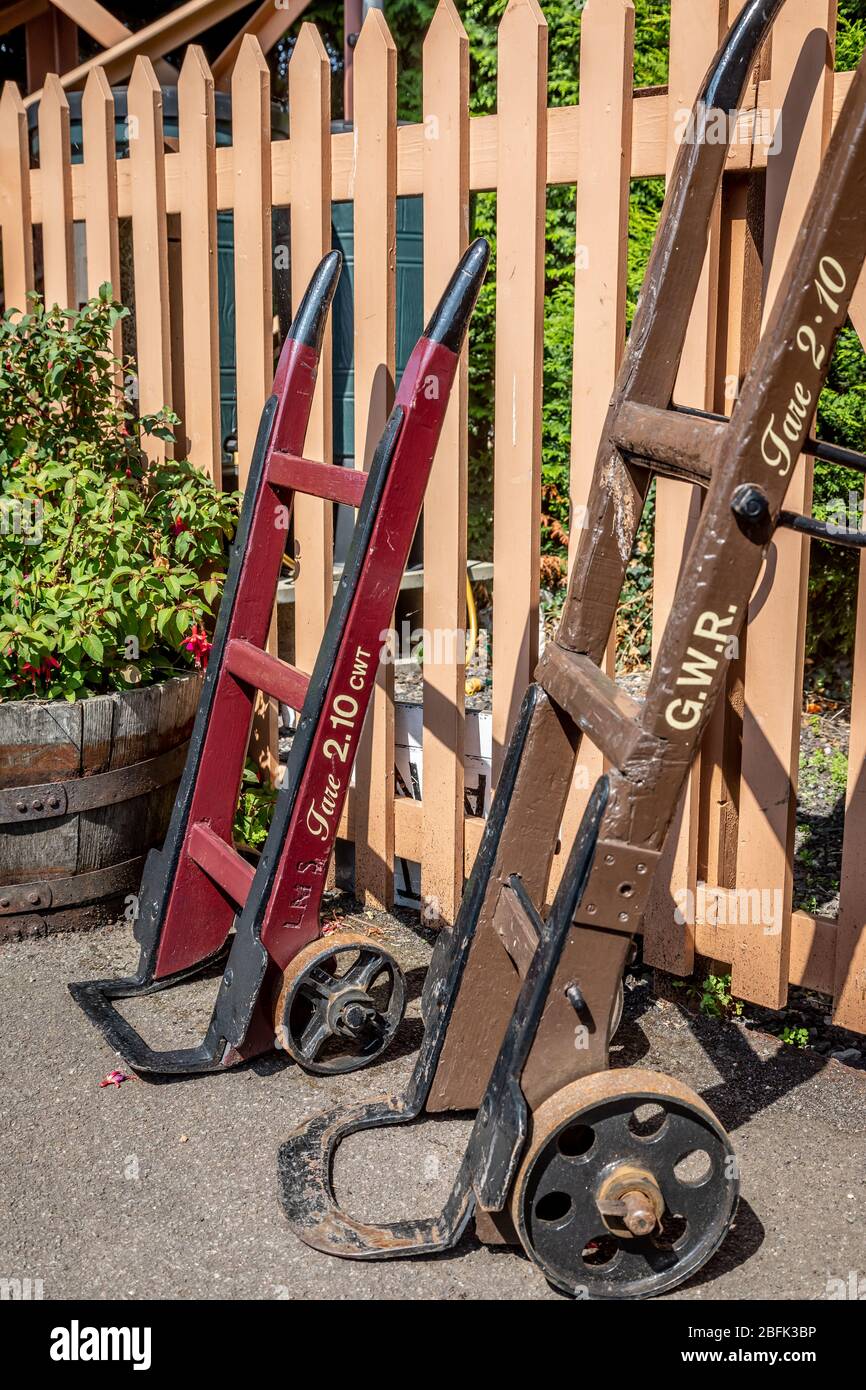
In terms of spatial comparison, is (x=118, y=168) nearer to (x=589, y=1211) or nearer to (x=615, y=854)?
(x=615, y=854)

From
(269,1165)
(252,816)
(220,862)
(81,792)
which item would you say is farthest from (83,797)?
(269,1165)

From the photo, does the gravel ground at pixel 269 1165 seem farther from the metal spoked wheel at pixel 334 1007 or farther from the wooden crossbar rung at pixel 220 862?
the wooden crossbar rung at pixel 220 862

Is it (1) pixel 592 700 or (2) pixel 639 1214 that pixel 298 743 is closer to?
(1) pixel 592 700

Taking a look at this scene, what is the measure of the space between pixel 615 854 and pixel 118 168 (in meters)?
3.12

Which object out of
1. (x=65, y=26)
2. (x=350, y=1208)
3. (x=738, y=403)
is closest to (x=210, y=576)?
(x=350, y=1208)

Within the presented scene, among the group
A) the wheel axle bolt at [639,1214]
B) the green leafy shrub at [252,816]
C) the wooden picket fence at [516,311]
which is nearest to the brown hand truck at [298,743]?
the wooden picket fence at [516,311]

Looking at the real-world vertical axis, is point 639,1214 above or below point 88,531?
below

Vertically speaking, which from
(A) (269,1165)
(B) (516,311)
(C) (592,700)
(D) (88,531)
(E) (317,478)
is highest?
(B) (516,311)

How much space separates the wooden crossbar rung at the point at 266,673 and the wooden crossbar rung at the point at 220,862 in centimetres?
36

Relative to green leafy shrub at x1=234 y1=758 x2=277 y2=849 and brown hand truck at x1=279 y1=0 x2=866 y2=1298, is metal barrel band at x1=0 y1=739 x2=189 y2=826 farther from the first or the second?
brown hand truck at x1=279 y1=0 x2=866 y2=1298

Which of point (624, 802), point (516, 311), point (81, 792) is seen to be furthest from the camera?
point (81, 792)

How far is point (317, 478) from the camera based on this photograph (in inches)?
114

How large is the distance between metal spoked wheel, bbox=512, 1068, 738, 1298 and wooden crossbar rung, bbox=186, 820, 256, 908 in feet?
3.40

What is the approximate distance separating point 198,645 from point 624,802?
1.93 meters
